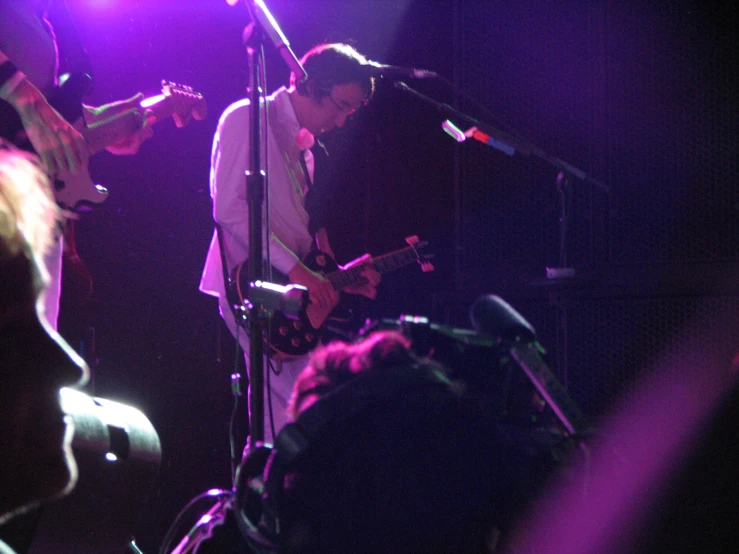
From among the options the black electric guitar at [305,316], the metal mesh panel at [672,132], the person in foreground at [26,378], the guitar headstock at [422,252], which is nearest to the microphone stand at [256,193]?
the black electric guitar at [305,316]

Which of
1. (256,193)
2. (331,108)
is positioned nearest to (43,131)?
(256,193)

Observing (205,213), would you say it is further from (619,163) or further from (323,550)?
(323,550)

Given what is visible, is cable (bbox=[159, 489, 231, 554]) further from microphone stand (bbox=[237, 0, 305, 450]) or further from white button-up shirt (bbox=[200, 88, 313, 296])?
white button-up shirt (bbox=[200, 88, 313, 296])

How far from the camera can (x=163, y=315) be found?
12.6 feet

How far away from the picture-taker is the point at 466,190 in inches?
160

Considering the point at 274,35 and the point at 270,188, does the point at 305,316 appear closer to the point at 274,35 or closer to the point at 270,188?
the point at 270,188

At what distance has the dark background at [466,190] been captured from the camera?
3.51 meters

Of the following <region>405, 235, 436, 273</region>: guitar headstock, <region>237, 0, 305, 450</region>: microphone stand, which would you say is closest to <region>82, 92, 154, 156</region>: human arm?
<region>237, 0, 305, 450</region>: microphone stand

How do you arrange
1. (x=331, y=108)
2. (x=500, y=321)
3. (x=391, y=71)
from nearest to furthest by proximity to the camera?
(x=500, y=321) < (x=391, y=71) < (x=331, y=108)

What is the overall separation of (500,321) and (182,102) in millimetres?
2261

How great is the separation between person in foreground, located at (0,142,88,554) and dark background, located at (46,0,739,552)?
8.34 feet

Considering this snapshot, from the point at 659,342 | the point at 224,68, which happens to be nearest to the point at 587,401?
the point at 659,342

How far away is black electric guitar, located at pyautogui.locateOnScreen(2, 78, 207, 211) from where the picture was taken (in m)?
2.60

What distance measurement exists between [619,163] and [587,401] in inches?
44.6
